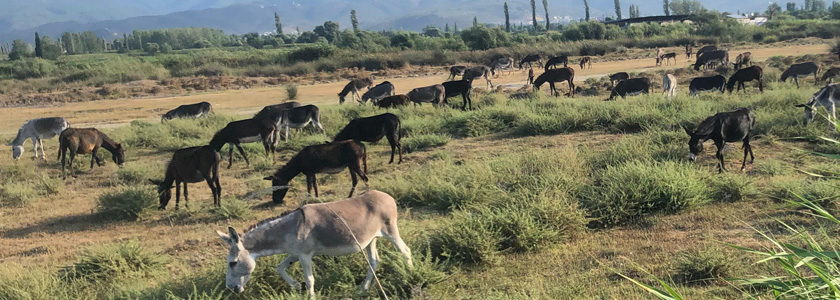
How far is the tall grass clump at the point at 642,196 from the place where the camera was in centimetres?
731

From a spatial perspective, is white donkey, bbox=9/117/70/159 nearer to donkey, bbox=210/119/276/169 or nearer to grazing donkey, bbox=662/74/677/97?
donkey, bbox=210/119/276/169

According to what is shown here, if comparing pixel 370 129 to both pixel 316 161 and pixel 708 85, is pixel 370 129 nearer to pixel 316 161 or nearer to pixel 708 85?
pixel 316 161

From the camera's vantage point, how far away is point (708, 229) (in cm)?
668

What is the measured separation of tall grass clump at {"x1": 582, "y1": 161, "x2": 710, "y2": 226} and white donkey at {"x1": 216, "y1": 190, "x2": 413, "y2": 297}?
3.27m

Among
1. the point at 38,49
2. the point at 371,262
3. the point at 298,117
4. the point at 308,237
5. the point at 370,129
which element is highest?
the point at 38,49

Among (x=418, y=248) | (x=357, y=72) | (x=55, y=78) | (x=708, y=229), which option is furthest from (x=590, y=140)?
(x=55, y=78)

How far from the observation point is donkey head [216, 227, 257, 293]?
4.75 metres

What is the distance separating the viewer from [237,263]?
477 centimetres

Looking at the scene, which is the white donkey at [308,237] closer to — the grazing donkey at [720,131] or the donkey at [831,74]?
the grazing donkey at [720,131]

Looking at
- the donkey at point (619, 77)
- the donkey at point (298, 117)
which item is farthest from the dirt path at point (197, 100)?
the donkey at point (298, 117)

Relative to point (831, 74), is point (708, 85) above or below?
above

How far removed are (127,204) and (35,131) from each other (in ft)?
28.5

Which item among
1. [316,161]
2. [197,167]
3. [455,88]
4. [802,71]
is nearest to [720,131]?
[316,161]

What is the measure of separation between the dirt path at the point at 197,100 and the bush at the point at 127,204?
15.3 m
